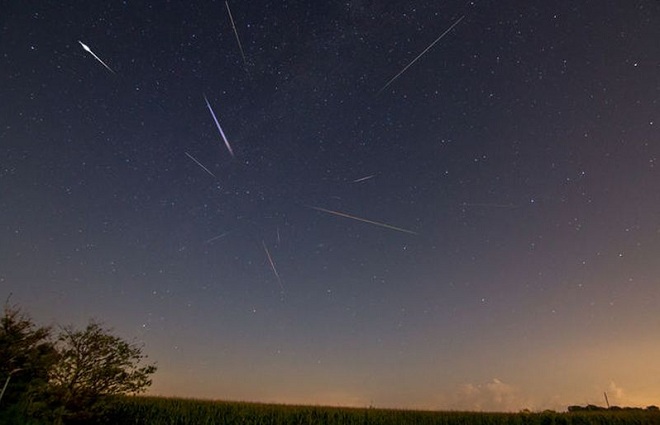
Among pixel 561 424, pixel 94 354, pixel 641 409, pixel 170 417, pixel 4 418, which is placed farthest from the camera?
pixel 641 409

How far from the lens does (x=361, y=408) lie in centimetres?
2275

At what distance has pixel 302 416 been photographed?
64.7 feet

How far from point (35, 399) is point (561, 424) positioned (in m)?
23.2

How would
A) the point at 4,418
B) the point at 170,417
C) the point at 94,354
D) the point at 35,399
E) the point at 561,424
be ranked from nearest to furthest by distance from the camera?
the point at 4,418 < the point at 35,399 < the point at 94,354 < the point at 170,417 < the point at 561,424

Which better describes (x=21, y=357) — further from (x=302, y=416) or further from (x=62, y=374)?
(x=302, y=416)

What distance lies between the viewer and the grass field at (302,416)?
17844 millimetres

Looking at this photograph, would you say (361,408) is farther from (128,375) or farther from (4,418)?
(4,418)

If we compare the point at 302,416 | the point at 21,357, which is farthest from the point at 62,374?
the point at 302,416

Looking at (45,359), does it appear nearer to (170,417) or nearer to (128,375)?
(128,375)

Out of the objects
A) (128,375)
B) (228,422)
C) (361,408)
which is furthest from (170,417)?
(361,408)

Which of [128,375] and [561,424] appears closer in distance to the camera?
[128,375]

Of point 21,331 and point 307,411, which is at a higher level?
point 21,331

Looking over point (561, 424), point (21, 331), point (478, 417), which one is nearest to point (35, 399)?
point (21, 331)

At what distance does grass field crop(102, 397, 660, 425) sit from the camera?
1784 cm
